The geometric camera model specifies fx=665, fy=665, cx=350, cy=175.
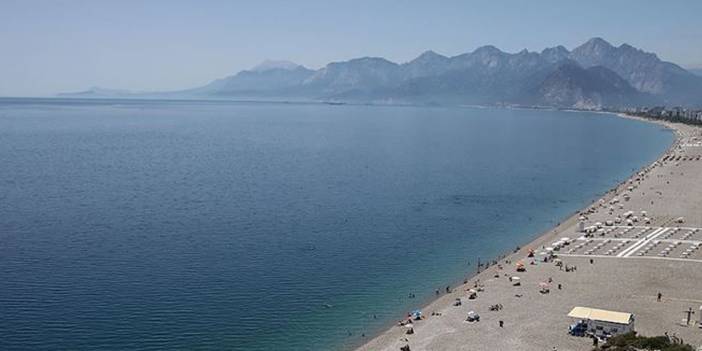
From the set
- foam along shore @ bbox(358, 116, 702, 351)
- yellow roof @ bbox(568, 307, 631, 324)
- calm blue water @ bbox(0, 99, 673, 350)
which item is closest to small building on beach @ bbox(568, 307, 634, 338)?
yellow roof @ bbox(568, 307, 631, 324)

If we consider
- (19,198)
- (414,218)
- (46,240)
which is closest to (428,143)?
(414,218)

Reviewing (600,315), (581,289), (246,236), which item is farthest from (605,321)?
(246,236)

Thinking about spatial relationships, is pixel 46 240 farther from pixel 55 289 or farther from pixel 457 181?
pixel 457 181

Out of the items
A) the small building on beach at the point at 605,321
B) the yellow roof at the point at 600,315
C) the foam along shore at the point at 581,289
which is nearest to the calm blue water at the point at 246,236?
the foam along shore at the point at 581,289

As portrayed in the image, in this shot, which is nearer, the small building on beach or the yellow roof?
the small building on beach

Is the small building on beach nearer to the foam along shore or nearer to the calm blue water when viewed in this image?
the foam along shore

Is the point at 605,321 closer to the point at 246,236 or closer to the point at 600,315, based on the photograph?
the point at 600,315
